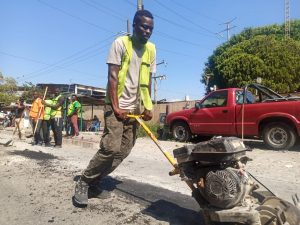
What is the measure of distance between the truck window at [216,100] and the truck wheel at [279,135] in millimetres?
1605

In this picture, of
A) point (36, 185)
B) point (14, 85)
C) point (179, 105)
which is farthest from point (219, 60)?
point (14, 85)

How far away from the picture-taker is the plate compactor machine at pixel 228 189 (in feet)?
10.2

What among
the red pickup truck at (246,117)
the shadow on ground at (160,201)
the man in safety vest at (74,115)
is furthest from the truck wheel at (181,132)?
the shadow on ground at (160,201)

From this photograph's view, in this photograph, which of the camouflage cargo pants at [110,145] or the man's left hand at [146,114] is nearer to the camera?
the camouflage cargo pants at [110,145]

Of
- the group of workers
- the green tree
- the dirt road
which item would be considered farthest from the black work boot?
the green tree

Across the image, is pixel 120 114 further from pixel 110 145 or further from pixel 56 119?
pixel 56 119

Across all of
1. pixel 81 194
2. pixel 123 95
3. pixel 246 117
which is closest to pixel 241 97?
pixel 246 117

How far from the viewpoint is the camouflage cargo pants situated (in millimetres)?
4078

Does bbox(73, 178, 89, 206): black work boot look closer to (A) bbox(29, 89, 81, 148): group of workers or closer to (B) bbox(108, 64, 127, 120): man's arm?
(B) bbox(108, 64, 127, 120): man's arm

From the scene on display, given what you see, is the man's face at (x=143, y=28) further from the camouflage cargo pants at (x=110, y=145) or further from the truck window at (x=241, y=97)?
the truck window at (x=241, y=97)

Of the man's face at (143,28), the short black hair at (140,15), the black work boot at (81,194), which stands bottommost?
the black work boot at (81,194)

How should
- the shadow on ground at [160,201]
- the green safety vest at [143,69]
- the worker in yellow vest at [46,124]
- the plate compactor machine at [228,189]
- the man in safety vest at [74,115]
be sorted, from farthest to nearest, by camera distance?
the man in safety vest at [74,115] → the worker in yellow vest at [46,124] → the green safety vest at [143,69] → the shadow on ground at [160,201] → the plate compactor machine at [228,189]

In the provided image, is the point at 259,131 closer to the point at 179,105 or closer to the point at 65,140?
the point at 65,140

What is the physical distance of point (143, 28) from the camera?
418cm
